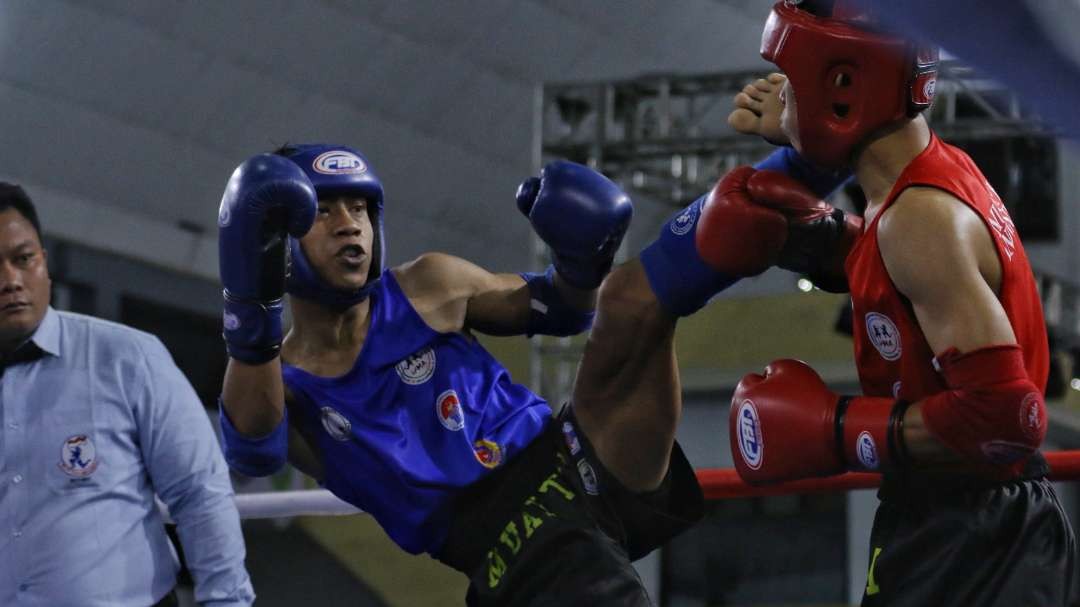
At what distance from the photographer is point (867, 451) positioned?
1583 mm

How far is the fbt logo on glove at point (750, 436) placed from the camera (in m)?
1.70

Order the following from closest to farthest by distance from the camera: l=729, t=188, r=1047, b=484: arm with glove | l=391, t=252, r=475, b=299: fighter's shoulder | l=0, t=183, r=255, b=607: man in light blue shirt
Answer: l=729, t=188, r=1047, b=484: arm with glove < l=391, t=252, r=475, b=299: fighter's shoulder < l=0, t=183, r=255, b=607: man in light blue shirt

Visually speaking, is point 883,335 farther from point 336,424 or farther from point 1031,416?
point 336,424

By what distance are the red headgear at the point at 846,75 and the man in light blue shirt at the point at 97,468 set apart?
1.19m

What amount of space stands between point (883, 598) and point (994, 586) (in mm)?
124

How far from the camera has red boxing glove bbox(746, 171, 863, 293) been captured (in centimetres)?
170

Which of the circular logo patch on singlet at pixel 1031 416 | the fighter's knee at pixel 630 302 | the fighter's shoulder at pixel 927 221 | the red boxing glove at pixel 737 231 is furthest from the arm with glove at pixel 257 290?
the circular logo patch on singlet at pixel 1031 416

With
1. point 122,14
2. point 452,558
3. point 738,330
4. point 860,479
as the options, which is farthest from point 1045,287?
point 452,558

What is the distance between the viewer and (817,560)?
801cm

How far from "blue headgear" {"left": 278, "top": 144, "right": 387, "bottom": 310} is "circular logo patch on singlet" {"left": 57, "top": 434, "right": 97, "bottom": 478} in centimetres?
50

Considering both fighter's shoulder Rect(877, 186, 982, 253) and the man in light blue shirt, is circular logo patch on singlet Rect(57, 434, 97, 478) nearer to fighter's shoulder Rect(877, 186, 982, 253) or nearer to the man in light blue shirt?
the man in light blue shirt

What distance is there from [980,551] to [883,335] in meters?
0.25

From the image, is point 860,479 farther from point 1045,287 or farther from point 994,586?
point 1045,287

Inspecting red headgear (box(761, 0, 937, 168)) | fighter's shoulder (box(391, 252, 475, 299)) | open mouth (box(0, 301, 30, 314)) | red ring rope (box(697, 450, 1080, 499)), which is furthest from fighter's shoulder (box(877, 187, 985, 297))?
open mouth (box(0, 301, 30, 314))
